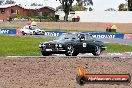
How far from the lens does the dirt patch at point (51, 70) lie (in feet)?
49.1

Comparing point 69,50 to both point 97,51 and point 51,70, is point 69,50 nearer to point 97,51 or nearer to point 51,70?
point 97,51

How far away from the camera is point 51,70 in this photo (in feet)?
60.0

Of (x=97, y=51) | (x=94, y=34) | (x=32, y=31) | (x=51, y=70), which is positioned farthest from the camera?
(x=32, y=31)

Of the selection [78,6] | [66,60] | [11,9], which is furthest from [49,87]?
[78,6]

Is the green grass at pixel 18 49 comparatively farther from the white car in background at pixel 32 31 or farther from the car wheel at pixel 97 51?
the white car in background at pixel 32 31

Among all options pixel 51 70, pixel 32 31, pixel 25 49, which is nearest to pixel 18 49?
pixel 25 49

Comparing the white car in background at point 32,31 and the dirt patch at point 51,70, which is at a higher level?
the dirt patch at point 51,70

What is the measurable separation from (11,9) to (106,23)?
39.6 metres

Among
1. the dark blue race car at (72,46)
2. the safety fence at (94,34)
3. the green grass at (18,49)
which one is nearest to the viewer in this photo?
the dark blue race car at (72,46)

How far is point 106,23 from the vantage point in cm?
8044

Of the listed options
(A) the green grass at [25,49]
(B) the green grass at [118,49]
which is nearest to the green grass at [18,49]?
(A) the green grass at [25,49]

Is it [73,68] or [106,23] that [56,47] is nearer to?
[73,68]

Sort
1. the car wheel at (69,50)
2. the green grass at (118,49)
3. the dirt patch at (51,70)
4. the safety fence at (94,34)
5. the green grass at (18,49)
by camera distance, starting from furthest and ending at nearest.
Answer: the safety fence at (94,34), the green grass at (118,49), the green grass at (18,49), the car wheel at (69,50), the dirt patch at (51,70)

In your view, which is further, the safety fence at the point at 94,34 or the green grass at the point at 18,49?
the safety fence at the point at 94,34
